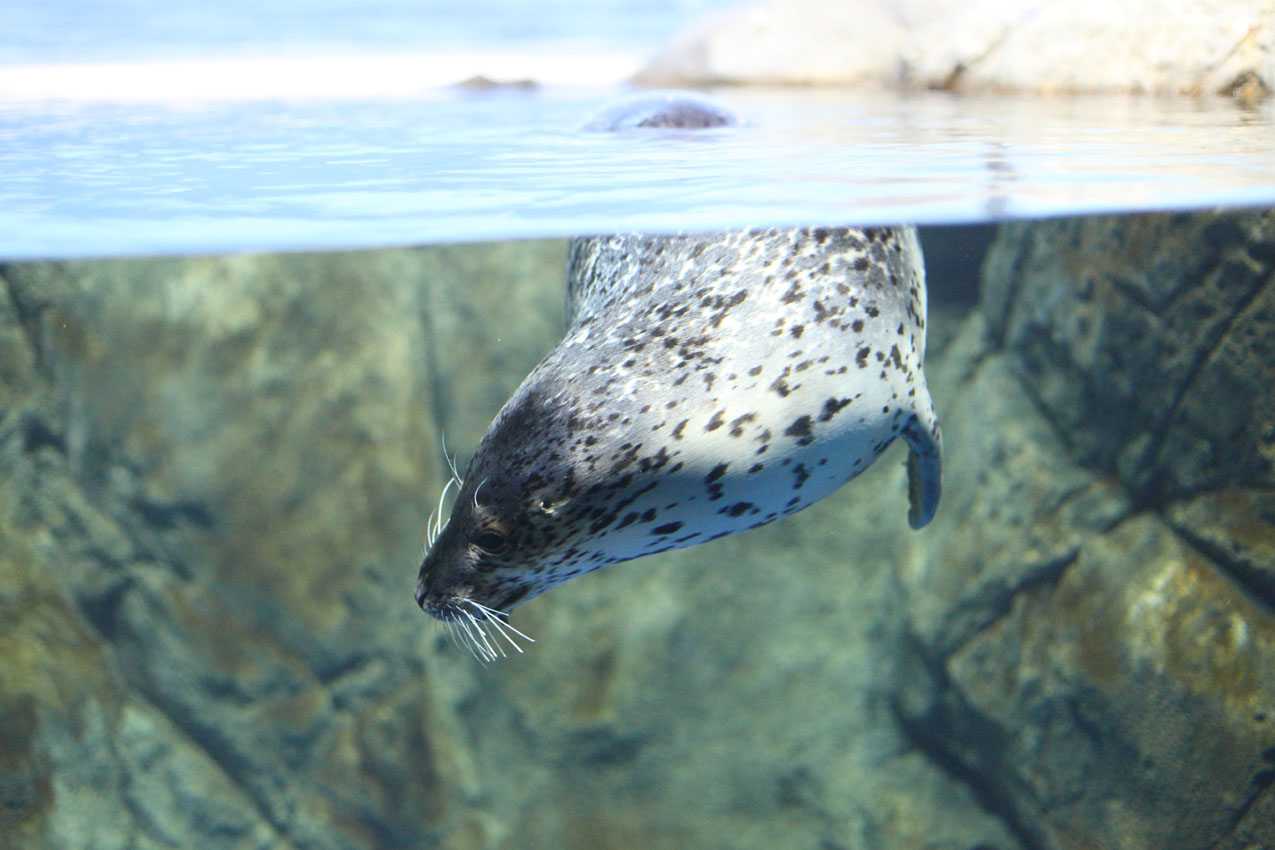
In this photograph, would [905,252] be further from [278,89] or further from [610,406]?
[278,89]

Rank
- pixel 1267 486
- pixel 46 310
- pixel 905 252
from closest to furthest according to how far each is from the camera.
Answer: pixel 905 252
pixel 1267 486
pixel 46 310

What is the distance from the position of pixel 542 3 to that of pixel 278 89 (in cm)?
1028

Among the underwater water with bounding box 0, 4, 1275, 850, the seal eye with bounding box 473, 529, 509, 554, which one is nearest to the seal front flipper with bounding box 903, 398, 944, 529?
the seal eye with bounding box 473, 529, 509, 554

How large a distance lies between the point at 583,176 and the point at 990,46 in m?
5.25

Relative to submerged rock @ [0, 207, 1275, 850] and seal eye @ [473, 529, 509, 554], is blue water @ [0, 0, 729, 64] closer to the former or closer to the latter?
submerged rock @ [0, 207, 1275, 850]

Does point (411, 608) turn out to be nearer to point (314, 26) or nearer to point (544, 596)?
point (544, 596)

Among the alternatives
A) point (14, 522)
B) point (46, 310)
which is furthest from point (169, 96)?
point (14, 522)

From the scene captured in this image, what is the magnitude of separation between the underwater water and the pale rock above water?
2.36ft

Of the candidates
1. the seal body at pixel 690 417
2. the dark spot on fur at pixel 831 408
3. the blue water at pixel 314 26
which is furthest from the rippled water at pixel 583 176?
the blue water at pixel 314 26

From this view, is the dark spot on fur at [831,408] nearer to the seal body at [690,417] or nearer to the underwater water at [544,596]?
the seal body at [690,417]

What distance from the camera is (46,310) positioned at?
668 centimetres

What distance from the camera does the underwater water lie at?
5.42 m

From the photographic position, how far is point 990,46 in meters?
7.76

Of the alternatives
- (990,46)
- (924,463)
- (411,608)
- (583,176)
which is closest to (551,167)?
(583,176)
